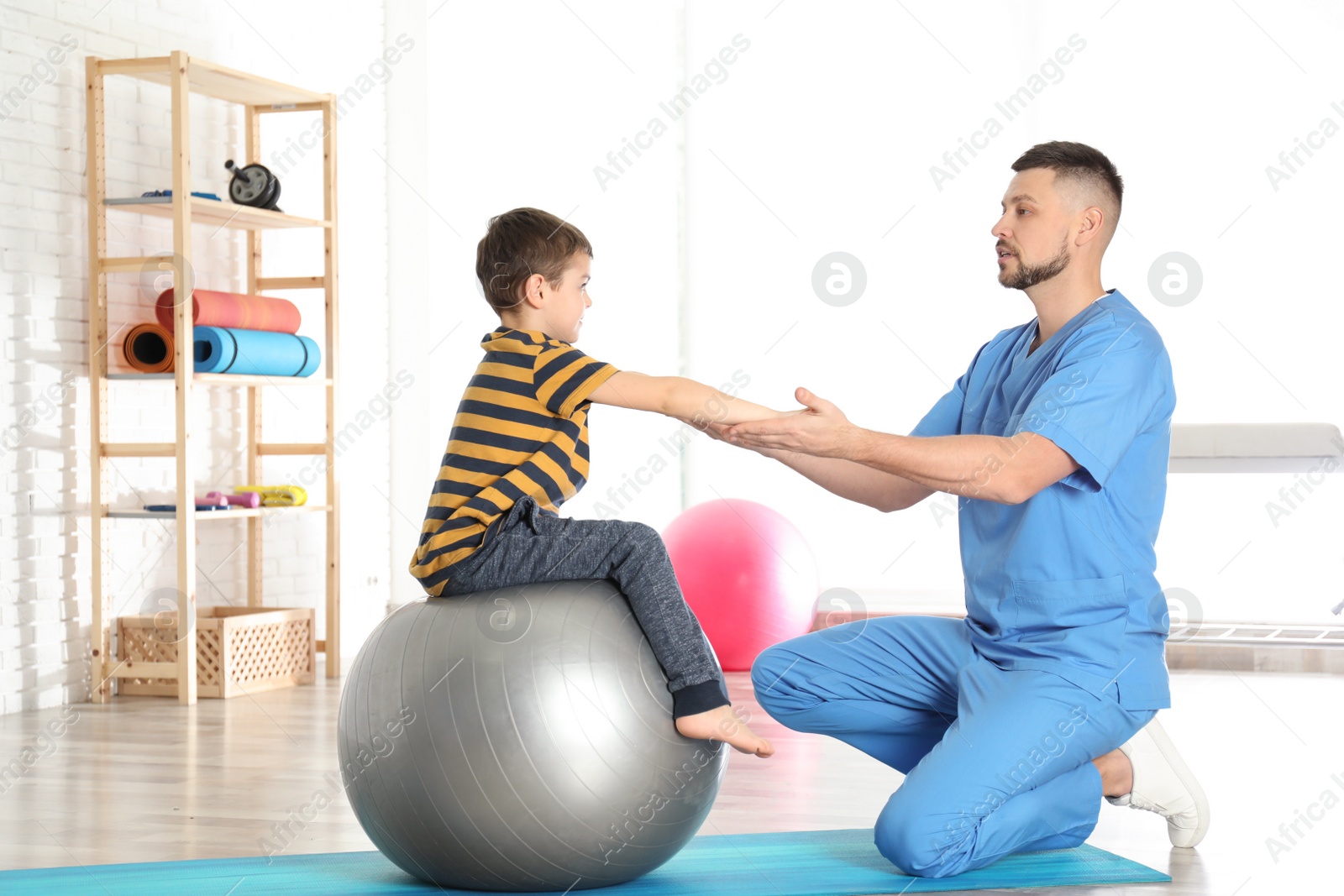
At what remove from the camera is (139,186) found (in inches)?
167

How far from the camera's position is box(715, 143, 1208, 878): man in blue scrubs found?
2.12 meters

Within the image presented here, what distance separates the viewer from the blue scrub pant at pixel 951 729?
6.86ft

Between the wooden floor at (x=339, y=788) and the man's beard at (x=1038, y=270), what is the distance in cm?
100

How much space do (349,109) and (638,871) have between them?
3.97 meters

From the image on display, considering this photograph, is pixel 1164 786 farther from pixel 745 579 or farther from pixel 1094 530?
pixel 745 579

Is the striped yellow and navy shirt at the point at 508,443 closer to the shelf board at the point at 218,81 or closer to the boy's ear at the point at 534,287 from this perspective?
the boy's ear at the point at 534,287

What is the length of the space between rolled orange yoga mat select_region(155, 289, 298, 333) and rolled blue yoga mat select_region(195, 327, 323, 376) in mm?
28

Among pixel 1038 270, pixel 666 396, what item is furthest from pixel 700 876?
pixel 1038 270

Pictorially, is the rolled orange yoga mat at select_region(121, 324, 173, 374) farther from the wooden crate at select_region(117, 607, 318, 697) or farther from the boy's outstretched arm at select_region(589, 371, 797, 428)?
the boy's outstretched arm at select_region(589, 371, 797, 428)

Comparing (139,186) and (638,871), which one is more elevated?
(139,186)

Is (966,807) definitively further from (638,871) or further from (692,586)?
(692,586)

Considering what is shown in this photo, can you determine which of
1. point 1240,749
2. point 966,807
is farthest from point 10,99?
point 1240,749

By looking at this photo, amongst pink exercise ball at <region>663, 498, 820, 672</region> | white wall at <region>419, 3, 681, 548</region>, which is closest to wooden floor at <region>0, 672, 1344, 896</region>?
pink exercise ball at <region>663, 498, 820, 672</region>

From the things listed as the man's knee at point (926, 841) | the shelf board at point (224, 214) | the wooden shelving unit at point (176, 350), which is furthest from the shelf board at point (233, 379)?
the man's knee at point (926, 841)
